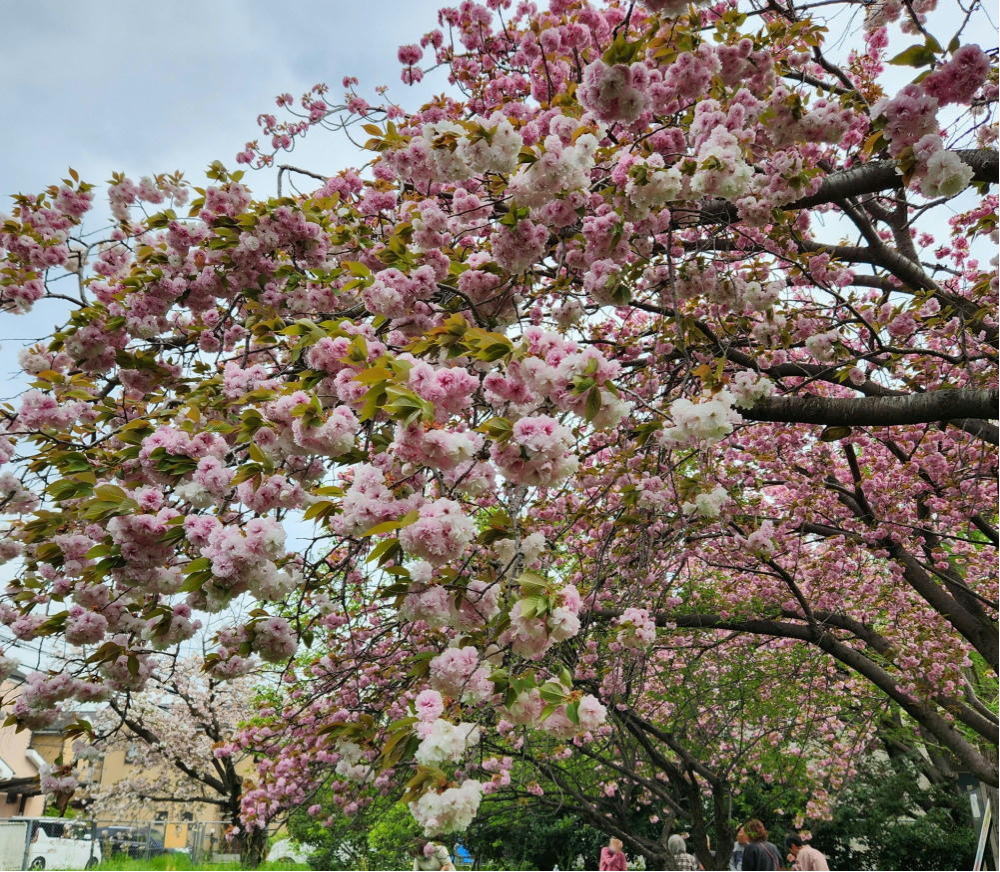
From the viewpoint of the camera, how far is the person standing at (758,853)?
20.2ft

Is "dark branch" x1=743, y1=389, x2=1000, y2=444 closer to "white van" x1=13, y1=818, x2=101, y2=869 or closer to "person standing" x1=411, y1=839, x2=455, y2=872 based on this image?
"person standing" x1=411, y1=839, x2=455, y2=872

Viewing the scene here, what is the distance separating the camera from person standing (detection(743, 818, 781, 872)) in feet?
20.2

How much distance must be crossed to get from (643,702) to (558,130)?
809 cm

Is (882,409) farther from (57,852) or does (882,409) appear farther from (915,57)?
(57,852)

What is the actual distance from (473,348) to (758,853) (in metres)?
6.25

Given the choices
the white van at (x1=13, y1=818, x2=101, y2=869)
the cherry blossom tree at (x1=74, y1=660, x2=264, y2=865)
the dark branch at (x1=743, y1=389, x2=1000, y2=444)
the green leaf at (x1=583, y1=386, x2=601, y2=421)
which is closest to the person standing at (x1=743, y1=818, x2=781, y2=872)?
the dark branch at (x1=743, y1=389, x2=1000, y2=444)

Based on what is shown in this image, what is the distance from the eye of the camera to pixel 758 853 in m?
6.25

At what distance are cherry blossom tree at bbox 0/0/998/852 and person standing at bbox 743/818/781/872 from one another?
2.63 meters

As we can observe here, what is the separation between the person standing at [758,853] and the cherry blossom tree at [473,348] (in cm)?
263

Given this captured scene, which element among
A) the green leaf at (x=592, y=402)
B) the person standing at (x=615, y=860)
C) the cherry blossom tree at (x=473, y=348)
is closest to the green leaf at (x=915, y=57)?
the cherry blossom tree at (x=473, y=348)

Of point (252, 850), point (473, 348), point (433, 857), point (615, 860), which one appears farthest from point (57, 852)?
point (473, 348)

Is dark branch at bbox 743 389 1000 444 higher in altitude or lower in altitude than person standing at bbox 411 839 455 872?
higher

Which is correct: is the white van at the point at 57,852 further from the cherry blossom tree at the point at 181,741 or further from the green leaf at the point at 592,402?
the green leaf at the point at 592,402

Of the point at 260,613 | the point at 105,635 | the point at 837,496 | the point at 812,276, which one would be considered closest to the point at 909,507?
the point at 837,496
